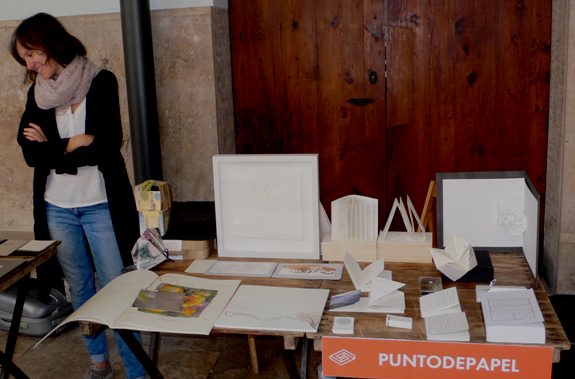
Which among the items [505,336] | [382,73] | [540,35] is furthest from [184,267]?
[540,35]

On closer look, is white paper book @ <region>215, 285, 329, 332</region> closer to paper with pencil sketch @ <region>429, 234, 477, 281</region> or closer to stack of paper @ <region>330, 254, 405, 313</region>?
stack of paper @ <region>330, 254, 405, 313</region>

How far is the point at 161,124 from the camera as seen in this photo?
161 inches

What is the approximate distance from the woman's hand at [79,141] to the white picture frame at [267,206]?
0.62 meters

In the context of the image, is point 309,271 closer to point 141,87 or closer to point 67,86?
point 67,86

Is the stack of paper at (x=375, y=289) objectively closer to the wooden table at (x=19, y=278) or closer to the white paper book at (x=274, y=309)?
the white paper book at (x=274, y=309)

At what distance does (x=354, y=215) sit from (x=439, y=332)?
704 millimetres

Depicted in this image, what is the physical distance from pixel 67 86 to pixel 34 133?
0.27m

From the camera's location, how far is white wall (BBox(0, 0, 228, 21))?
12.8 ft

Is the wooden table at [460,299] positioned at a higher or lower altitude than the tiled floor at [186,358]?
higher

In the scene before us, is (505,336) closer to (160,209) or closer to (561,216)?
(160,209)

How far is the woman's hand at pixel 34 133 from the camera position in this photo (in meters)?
2.85

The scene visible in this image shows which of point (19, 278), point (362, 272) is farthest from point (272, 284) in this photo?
point (19, 278)

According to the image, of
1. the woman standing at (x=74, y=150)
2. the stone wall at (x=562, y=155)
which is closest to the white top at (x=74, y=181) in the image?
the woman standing at (x=74, y=150)

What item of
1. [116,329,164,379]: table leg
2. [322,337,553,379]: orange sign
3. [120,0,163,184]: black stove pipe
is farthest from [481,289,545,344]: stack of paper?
[120,0,163,184]: black stove pipe
